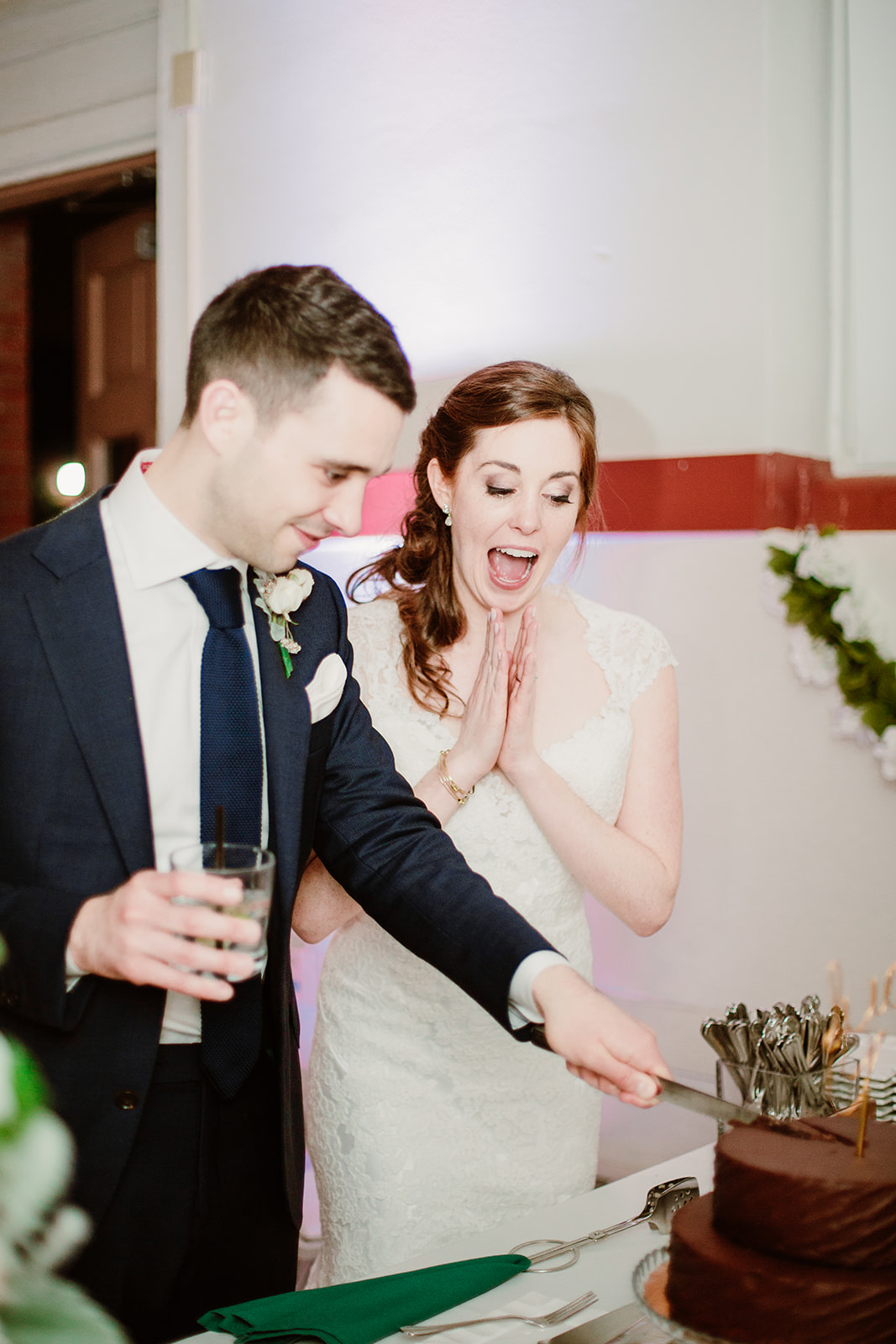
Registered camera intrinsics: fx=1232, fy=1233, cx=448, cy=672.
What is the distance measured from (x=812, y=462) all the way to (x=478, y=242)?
1188 millimetres

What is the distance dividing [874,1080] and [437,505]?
4.29 ft

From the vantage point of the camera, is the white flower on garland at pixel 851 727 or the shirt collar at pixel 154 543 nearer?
the shirt collar at pixel 154 543

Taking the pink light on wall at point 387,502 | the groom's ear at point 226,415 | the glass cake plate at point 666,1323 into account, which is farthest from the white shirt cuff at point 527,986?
the pink light on wall at point 387,502

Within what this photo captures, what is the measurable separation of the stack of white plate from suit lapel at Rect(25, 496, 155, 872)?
89 cm

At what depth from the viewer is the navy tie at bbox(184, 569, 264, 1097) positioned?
147cm

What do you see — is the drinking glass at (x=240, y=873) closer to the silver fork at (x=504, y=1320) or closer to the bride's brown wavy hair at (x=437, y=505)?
the silver fork at (x=504, y=1320)

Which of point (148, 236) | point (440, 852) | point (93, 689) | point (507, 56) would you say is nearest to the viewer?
point (93, 689)

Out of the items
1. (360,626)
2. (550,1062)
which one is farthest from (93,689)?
(550,1062)

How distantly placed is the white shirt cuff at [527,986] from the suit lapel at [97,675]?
1.51ft

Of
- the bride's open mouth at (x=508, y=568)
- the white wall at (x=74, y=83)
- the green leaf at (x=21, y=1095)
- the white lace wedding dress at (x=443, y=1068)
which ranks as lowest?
the white lace wedding dress at (x=443, y=1068)

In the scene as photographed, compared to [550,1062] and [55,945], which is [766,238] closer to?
[550,1062]

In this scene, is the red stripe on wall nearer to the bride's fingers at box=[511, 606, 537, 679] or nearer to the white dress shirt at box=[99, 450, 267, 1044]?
the bride's fingers at box=[511, 606, 537, 679]

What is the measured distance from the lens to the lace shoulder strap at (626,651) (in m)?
2.34

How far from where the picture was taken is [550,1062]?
87.6 inches
